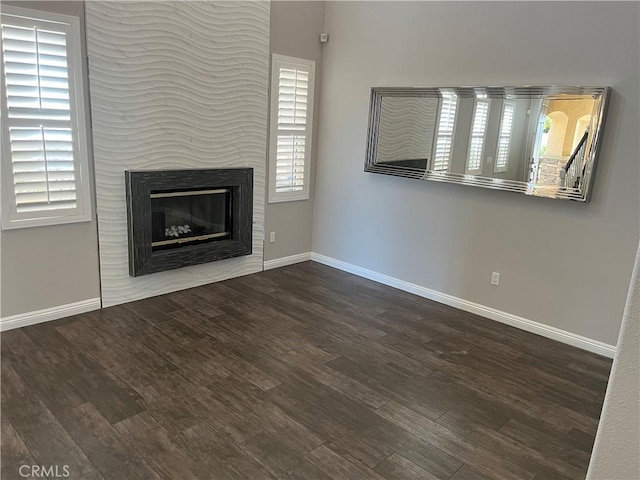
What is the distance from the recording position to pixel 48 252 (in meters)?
3.46

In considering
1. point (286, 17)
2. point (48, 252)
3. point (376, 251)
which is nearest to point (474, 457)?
point (376, 251)

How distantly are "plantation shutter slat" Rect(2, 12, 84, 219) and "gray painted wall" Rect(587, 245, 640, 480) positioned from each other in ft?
11.6

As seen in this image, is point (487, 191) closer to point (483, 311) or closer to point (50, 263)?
point (483, 311)

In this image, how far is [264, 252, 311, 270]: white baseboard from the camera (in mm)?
5020

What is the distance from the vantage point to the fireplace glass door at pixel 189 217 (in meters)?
4.06

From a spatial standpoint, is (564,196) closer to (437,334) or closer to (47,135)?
(437,334)

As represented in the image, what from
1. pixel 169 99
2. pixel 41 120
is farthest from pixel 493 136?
pixel 41 120

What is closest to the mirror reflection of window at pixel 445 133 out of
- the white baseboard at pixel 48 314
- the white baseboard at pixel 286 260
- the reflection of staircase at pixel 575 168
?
the reflection of staircase at pixel 575 168

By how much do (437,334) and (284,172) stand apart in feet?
7.47

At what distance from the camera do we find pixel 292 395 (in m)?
2.79

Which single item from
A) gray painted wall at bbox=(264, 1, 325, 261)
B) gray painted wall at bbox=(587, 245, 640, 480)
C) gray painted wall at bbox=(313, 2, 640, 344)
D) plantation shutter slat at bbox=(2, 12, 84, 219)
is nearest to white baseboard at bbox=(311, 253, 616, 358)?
gray painted wall at bbox=(313, 2, 640, 344)

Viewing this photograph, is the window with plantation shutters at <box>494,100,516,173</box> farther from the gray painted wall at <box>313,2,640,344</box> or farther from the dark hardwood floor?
the dark hardwood floor

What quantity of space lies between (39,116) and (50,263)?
41.8 inches

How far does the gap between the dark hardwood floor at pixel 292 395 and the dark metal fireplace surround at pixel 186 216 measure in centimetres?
43
